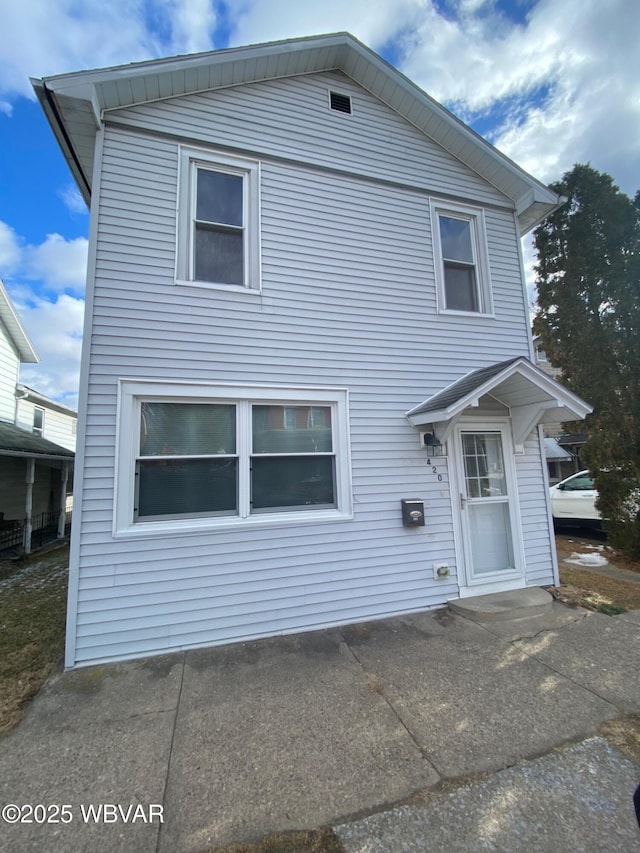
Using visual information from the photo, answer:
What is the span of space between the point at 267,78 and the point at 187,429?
471cm

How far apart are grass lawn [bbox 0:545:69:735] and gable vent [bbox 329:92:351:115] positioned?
743 cm

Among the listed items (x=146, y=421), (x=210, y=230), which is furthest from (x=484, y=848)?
(x=210, y=230)

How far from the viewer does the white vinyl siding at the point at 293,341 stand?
12.0 ft

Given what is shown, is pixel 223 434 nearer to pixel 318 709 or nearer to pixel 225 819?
pixel 318 709

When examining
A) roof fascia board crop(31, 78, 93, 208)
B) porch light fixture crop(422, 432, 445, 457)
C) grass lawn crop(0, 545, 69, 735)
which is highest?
roof fascia board crop(31, 78, 93, 208)

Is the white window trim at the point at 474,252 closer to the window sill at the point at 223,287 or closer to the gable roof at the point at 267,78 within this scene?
the gable roof at the point at 267,78

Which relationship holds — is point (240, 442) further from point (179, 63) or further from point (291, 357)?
point (179, 63)

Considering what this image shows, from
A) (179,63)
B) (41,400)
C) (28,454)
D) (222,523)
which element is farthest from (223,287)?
(41,400)

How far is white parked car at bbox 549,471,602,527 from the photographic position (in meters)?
8.33

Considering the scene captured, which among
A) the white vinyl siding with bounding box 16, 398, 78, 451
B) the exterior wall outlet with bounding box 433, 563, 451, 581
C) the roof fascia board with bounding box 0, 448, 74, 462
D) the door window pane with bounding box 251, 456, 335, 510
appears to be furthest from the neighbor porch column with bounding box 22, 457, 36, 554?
the exterior wall outlet with bounding box 433, 563, 451, 581

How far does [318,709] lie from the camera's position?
2.74m

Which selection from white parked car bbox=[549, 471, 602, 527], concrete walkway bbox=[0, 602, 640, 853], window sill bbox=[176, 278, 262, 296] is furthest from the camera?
white parked car bbox=[549, 471, 602, 527]

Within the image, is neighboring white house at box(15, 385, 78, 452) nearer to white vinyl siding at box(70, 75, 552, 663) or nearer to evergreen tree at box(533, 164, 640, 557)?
white vinyl siding at box(70, 75, 552, 663)

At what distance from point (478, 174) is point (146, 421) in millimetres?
5986
